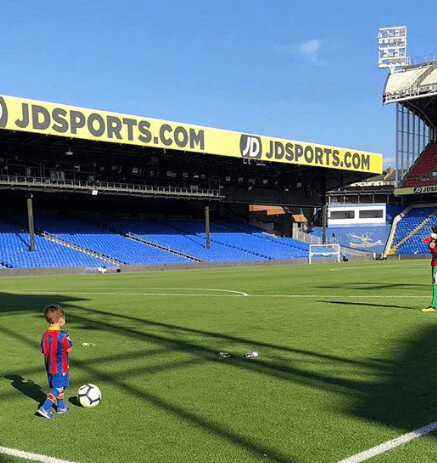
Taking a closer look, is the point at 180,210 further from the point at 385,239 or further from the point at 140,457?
the point at 140,457

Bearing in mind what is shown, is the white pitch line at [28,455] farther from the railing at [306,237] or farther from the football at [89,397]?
the railing at [306,237]

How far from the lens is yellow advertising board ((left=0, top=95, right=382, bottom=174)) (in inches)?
1393

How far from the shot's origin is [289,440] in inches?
162

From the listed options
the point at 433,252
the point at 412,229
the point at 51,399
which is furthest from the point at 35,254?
the point at 412,229

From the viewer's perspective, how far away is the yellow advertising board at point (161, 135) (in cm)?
3538

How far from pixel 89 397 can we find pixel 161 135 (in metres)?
38.8

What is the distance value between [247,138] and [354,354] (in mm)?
42491

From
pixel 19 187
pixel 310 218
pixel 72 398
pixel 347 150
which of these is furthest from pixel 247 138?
pixel 72 398

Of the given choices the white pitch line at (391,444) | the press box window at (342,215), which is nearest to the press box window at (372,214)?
the press box window at (342,215)

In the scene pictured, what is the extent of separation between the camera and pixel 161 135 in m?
42.4

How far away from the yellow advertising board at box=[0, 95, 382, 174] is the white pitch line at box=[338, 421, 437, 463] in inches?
1383

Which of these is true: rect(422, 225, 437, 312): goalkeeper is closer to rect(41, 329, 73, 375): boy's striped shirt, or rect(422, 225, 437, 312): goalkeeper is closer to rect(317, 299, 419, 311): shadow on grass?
rect(317, 299, 419, 311): shadow on grass

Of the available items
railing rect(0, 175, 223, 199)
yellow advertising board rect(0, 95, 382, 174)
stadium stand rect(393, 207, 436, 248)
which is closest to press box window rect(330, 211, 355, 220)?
stadium stand rect(393, 207, 436, 248)

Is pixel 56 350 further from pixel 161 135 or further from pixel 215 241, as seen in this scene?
pixel 215 241
